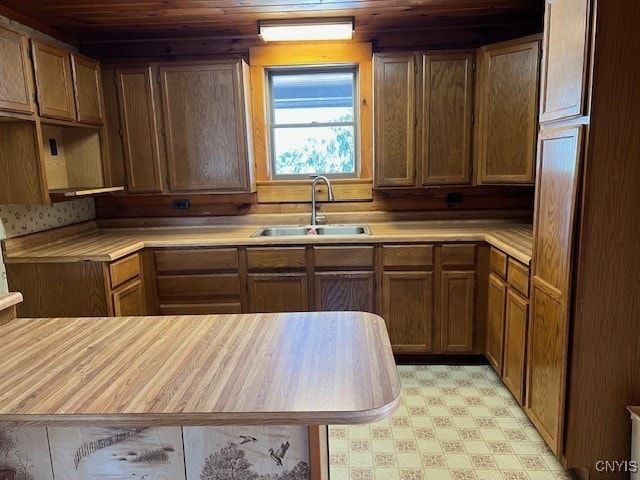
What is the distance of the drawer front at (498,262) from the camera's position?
2.58 m

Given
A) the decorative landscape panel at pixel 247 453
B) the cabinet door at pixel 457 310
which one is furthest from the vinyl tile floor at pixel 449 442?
the decorative landscape panel at pixel 247 453

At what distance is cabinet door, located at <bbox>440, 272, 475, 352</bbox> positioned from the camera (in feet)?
9.61

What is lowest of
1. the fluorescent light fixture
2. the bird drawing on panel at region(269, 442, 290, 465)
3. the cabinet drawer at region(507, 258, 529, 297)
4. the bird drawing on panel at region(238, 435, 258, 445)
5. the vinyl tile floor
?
the vinyl tile floor

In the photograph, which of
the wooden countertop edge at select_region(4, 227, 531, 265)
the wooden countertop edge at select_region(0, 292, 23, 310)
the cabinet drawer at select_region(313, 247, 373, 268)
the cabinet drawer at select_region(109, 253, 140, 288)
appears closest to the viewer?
the wooden countertop edge at select_region(0, 292, 23, 310)

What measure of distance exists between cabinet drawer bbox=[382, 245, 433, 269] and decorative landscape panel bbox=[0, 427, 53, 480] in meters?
2.19

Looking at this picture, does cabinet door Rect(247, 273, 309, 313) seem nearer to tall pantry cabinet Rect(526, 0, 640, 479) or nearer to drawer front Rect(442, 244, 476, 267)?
drawer front Rect(442, 244, 476, 267)

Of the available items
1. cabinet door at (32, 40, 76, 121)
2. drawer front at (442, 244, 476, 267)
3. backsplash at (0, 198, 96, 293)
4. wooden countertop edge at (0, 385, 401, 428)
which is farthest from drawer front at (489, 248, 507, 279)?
backsplash at (0, 198, 96, 293)

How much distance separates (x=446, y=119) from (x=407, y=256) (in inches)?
38.9

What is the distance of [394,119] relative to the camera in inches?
122

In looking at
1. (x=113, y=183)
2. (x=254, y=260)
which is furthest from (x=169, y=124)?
(x=254, y=260)

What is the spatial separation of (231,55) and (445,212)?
1976 mm

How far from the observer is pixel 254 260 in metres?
2.99

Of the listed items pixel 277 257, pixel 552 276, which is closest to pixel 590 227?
pixel 552 276

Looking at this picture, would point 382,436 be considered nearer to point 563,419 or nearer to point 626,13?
point 563,419
